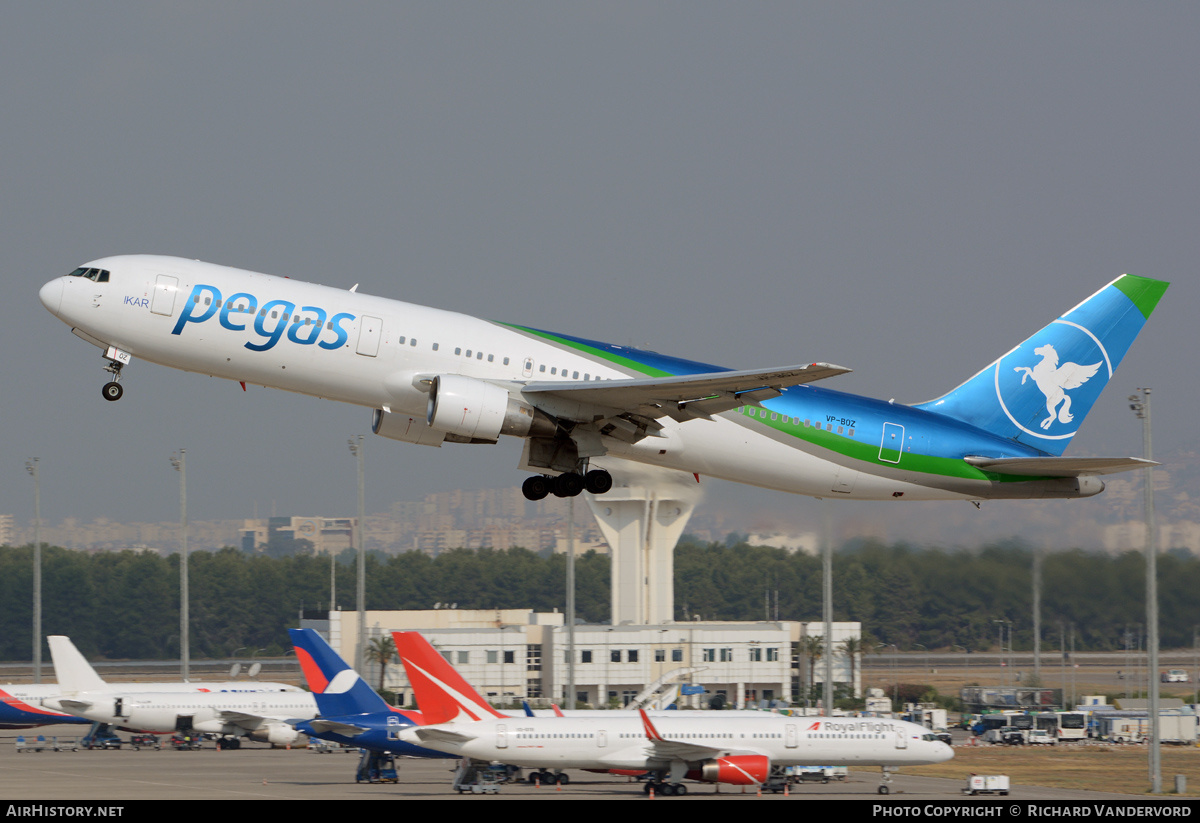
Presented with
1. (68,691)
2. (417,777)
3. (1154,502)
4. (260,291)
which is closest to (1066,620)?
(1154,502)

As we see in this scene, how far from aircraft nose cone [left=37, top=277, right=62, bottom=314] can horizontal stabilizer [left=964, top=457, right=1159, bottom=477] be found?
2353 centimetres

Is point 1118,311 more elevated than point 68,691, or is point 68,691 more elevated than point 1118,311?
point 1118,311

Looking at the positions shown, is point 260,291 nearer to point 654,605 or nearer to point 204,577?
point 654,605

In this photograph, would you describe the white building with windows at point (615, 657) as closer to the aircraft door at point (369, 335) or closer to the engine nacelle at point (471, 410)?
the engine nacelle at point (471, 410)

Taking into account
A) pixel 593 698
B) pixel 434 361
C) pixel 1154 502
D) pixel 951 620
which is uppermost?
pixel 434 361

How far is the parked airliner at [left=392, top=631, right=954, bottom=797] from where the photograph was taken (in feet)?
148

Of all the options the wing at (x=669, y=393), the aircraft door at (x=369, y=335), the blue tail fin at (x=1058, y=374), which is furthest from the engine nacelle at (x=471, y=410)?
the blue tail fin at (x=1058, y=374)

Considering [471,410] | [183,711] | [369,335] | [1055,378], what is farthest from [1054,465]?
[183,711]

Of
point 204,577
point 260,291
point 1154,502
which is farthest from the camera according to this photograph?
point 204,577

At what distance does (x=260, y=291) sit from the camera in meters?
32.8

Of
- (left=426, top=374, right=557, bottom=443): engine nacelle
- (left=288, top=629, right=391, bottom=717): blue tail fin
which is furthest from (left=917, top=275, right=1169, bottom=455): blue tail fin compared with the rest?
(left=288, top=629, right=391, bottom=717): blue tail fin

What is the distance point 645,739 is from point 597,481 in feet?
43.9

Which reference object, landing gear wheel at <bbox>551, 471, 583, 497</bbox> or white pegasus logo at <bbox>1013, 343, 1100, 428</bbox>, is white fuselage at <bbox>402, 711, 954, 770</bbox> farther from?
white pegasus logo at <bbox>1013, 343, 1100, 428</bbox>

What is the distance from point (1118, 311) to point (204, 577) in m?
137
